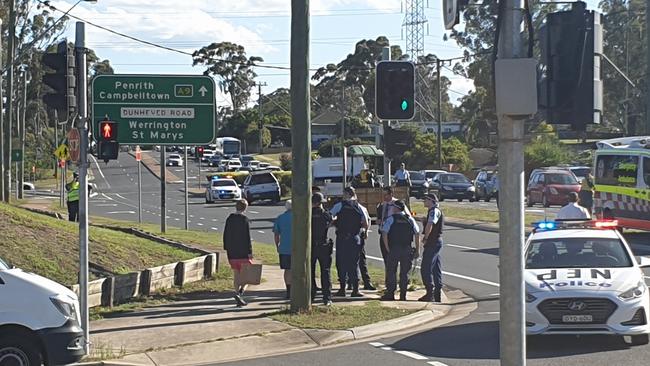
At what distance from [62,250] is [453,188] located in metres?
36.0

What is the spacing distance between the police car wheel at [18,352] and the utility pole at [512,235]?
5.44 meters

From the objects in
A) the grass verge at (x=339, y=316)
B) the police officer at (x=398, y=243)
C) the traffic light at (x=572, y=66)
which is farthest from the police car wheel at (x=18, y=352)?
the police officer at (x=398, y=243)

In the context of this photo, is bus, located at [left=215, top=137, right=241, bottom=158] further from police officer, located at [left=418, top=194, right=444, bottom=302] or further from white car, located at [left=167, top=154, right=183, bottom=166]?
police officer, located at [left=418, top=194, right=444, bottom=302]

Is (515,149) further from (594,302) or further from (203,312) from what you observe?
(203,312)

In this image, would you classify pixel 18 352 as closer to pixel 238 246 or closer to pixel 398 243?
pixel 238 246

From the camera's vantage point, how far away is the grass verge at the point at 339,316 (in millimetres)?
14102

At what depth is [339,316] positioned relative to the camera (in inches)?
582

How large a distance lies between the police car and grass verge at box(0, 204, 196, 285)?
767cm

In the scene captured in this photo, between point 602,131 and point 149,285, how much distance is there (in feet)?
239

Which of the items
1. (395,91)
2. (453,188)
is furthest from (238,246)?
(453,188)

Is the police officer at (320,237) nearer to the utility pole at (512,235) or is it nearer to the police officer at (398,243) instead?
the police officer at (398,243)

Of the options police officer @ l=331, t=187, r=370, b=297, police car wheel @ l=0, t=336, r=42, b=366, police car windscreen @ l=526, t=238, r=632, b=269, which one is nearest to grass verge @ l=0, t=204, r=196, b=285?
police officer @ l=331, t=187, r=370, b=297

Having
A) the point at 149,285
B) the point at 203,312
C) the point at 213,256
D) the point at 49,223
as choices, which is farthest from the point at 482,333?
the point at 49,223

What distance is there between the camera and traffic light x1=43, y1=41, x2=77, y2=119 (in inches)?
482
